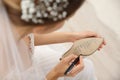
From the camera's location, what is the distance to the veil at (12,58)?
847 millimetres

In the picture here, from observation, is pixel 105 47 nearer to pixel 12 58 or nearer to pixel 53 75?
pixel 53 75

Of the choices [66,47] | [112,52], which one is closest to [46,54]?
[66,47]

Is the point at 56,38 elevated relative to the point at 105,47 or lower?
elevated

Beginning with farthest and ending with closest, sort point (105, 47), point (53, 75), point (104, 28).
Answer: point (104, 28) < point (105, 47) < point (53, 75)

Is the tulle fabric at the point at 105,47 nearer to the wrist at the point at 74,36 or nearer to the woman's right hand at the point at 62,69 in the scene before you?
the wrist at the point at 74,36

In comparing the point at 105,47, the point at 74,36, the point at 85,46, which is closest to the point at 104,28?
the point at 105,47

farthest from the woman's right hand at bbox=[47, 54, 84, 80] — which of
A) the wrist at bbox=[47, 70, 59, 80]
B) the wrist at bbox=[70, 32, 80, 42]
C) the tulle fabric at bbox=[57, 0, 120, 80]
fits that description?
the tulle fabric at bbox=[57, 0, 120, 80]

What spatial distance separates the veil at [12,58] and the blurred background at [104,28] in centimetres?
27

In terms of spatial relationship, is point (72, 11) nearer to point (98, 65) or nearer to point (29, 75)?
point (29, 75)

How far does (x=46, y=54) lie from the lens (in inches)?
48.4

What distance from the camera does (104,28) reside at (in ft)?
6.37

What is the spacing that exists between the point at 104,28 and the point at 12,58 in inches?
45.3

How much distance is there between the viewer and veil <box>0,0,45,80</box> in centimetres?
85

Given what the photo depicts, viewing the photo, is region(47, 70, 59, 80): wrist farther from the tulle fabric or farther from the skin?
the tulle fabric
